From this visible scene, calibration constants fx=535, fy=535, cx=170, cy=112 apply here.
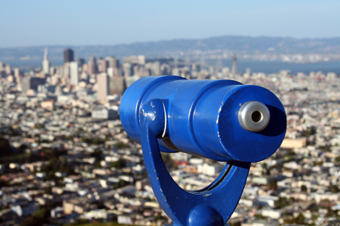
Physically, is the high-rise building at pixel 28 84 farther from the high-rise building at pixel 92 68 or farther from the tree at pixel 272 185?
the tree at pixel 272 185

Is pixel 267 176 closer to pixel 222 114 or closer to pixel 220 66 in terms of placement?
pixel 222 114

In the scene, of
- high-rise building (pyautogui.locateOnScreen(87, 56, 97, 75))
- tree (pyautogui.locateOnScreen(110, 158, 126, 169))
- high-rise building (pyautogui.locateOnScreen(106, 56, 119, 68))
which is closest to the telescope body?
tree (pyautogui.locateOnScreen(110, 158, 126, 169))

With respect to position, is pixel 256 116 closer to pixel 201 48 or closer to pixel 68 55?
pixel 68 55

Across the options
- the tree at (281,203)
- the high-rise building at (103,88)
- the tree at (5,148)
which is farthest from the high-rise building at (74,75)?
the tree at (281,203)

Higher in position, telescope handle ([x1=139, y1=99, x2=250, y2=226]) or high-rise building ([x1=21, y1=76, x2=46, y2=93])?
telescope handle ([x1=139, y1=99, x2=250, y2=226])

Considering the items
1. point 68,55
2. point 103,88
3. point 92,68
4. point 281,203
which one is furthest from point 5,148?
point 68,55

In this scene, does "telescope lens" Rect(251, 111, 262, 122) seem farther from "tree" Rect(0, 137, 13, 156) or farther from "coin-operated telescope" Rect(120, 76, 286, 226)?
"tree" Rect(0, 137, 13, 156)
